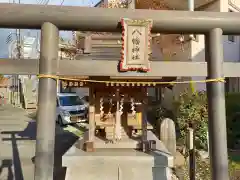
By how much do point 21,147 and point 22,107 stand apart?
55.7 ft

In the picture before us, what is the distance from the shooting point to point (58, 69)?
136 inches

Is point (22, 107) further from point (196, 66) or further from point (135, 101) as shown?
point (196, 66)

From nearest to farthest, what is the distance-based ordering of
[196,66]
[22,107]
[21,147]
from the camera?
[196,66] < [21,147] < [22,107]

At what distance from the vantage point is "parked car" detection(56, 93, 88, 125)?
626 inches

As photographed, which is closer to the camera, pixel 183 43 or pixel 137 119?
pixel 137 119

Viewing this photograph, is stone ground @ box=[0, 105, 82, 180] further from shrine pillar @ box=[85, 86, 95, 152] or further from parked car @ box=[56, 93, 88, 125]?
shrine pillar @ box=[85, 86, 95, 152]

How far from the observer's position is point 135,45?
3.64 metres

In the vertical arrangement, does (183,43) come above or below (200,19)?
above

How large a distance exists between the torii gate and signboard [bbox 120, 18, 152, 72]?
0.09 meters

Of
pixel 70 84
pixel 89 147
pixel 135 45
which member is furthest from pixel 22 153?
pixel 135 45

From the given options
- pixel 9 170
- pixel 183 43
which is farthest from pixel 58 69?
pixel 183 43

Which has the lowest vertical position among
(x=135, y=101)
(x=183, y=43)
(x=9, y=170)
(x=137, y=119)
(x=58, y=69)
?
(x=9, y=170)

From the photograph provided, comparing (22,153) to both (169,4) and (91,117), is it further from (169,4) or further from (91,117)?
(169,4)

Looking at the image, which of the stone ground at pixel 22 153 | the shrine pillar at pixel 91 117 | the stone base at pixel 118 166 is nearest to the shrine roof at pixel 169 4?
the shrine pillar at pixel 91 117
